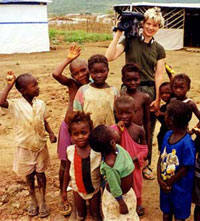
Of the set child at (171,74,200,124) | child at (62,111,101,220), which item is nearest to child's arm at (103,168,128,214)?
child at (62,111,101,220)

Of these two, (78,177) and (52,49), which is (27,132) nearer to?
(78,177)

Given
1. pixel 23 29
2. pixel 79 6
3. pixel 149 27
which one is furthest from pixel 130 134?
pixel 79 6

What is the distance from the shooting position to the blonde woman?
3.18 m

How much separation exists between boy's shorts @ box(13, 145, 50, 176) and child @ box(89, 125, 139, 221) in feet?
2.62

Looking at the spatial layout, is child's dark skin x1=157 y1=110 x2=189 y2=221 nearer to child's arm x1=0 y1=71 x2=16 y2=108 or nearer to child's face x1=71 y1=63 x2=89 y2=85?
child's face x1=71 y1=63 x2=89 y2=85

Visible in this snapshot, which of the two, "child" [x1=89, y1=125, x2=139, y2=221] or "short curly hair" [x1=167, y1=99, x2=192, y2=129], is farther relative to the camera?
"short curly hair" [x1=167, y1=99, x2=192, y2=129]

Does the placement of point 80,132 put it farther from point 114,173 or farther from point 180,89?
point 180,89

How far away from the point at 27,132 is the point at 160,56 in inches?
60.3

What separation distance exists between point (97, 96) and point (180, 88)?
0.82 m

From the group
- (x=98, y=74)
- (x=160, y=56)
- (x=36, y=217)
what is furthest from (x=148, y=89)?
(x=36, y=217)

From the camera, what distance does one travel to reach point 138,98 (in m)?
2.95

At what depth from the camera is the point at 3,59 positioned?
13305 millimetres

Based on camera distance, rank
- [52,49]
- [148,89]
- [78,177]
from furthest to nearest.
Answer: [52,49]
[148,89]
[78,177]

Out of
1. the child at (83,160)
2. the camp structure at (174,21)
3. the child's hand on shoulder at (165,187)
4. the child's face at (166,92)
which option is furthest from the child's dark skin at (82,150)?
the camp structure at (174,21)
